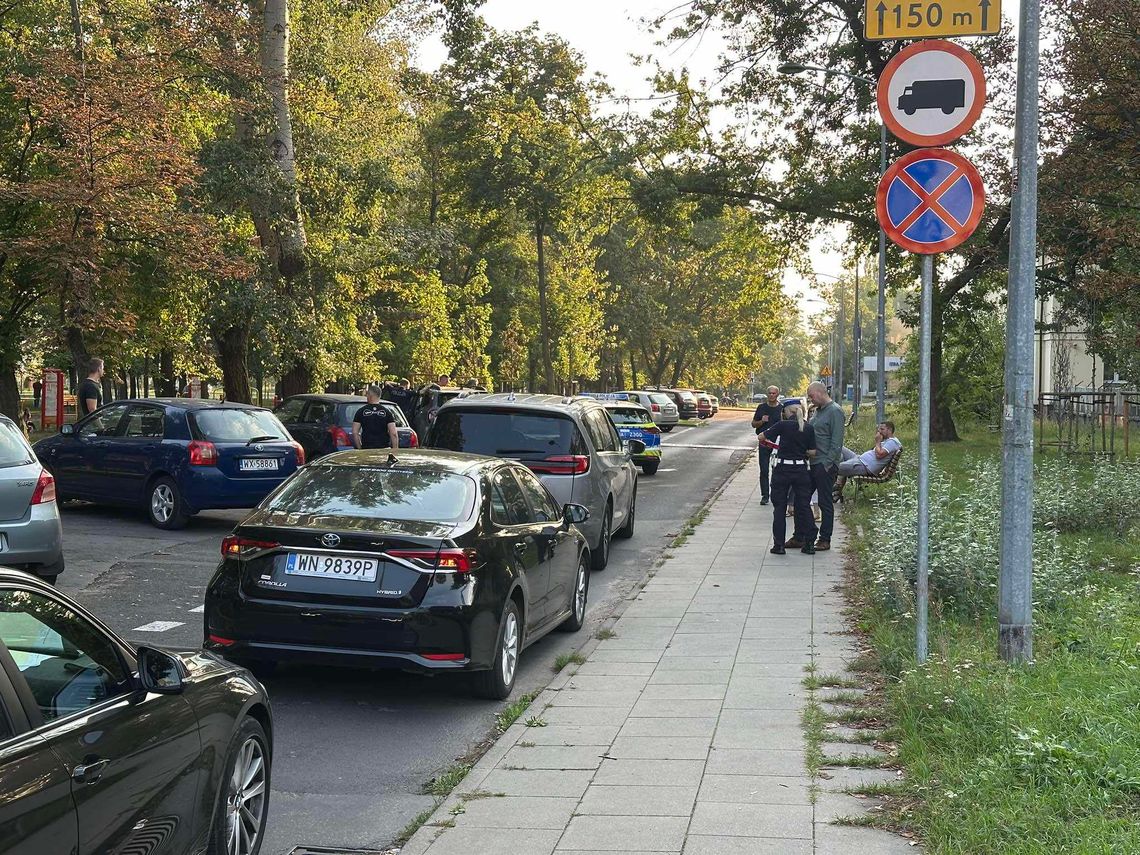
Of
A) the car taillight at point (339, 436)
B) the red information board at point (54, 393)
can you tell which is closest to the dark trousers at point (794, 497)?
the car taillight at point (339, 436)

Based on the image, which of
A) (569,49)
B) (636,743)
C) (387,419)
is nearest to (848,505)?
(387,419)

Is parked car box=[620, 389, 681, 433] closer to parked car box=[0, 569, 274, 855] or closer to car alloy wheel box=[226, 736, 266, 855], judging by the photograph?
car alloy wheel box=[226, 736, 266, 855]

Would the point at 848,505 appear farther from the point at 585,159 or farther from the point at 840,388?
the point at 840,388

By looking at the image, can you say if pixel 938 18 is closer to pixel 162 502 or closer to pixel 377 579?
pixel 377 579

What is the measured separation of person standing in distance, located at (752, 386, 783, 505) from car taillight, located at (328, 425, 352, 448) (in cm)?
633

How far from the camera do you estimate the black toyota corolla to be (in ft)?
23.2

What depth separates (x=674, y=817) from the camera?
521 centimetres

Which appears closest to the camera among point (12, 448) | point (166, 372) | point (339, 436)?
point (12, 448)

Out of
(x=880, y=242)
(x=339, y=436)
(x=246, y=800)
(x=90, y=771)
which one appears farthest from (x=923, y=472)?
(x=880, y=242)

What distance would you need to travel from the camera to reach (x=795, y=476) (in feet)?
45.6

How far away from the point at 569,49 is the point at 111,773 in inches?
1488

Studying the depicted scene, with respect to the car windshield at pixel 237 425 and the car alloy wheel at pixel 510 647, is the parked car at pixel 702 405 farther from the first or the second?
the car alloy wheel at pixel 510 647

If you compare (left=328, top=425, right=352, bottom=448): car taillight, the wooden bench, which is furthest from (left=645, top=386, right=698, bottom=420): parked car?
the wooden bench

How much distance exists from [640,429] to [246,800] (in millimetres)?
23775
